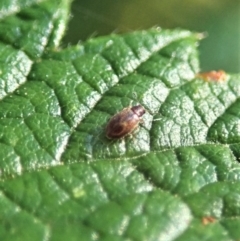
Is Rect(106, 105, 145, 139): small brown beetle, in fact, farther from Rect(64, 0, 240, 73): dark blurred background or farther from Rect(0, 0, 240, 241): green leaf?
Rect(64, 0, 240, 73): dark blurred background

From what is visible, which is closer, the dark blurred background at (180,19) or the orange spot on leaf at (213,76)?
the orange spot on leaf at (213,76)

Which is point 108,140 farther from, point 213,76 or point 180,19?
point 180,19

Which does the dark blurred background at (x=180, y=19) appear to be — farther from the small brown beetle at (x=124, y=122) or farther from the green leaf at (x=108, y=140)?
the small brown beetle at (x=124, y=122)

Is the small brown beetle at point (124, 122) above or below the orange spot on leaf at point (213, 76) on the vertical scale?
below

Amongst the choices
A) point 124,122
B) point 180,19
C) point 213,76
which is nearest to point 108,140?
point 124,122

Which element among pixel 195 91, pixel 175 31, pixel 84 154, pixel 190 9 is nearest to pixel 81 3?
pixel 190 9

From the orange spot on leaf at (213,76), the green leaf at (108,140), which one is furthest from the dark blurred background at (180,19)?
the orange spot on leaf at (213,76)
